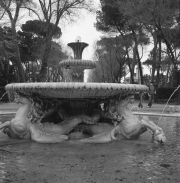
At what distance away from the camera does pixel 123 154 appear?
176 inches

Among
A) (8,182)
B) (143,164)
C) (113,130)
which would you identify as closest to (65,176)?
(8,182)

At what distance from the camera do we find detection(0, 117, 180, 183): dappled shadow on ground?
3.25m

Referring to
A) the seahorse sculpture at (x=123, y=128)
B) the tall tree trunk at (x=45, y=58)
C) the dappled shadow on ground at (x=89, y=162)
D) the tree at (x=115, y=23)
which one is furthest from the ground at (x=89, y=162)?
the tree at (x=115, y=23)

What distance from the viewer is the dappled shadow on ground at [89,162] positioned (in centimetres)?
325

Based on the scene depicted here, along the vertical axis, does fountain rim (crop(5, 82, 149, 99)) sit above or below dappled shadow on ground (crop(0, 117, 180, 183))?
above

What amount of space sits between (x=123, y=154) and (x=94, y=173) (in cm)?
115

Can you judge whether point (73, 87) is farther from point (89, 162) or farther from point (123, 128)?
point (123, 128)

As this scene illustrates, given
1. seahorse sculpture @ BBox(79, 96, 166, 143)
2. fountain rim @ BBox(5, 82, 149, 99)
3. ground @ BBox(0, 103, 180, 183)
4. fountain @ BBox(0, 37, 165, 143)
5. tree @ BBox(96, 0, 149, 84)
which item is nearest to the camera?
ground @ BBox(0, 103, 180, 183)

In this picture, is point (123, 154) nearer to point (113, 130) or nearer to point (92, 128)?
point (113, 130)

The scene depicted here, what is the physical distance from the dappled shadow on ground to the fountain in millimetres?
269

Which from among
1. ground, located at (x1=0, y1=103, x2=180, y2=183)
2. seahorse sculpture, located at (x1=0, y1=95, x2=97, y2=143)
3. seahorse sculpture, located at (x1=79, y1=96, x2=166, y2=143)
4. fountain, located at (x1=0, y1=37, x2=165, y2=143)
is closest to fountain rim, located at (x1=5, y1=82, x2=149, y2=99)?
fountain, located at (x1=0, y1=37, x2=165, y2=143)

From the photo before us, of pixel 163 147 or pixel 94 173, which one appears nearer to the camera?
pixel 94 173

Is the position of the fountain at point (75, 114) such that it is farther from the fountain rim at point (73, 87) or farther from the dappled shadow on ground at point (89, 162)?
the dappled shadow on ground at point (89, 162)

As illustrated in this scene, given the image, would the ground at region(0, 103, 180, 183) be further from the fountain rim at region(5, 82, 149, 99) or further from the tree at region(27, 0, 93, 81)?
the tree at region(27, 0, 93, 81)
